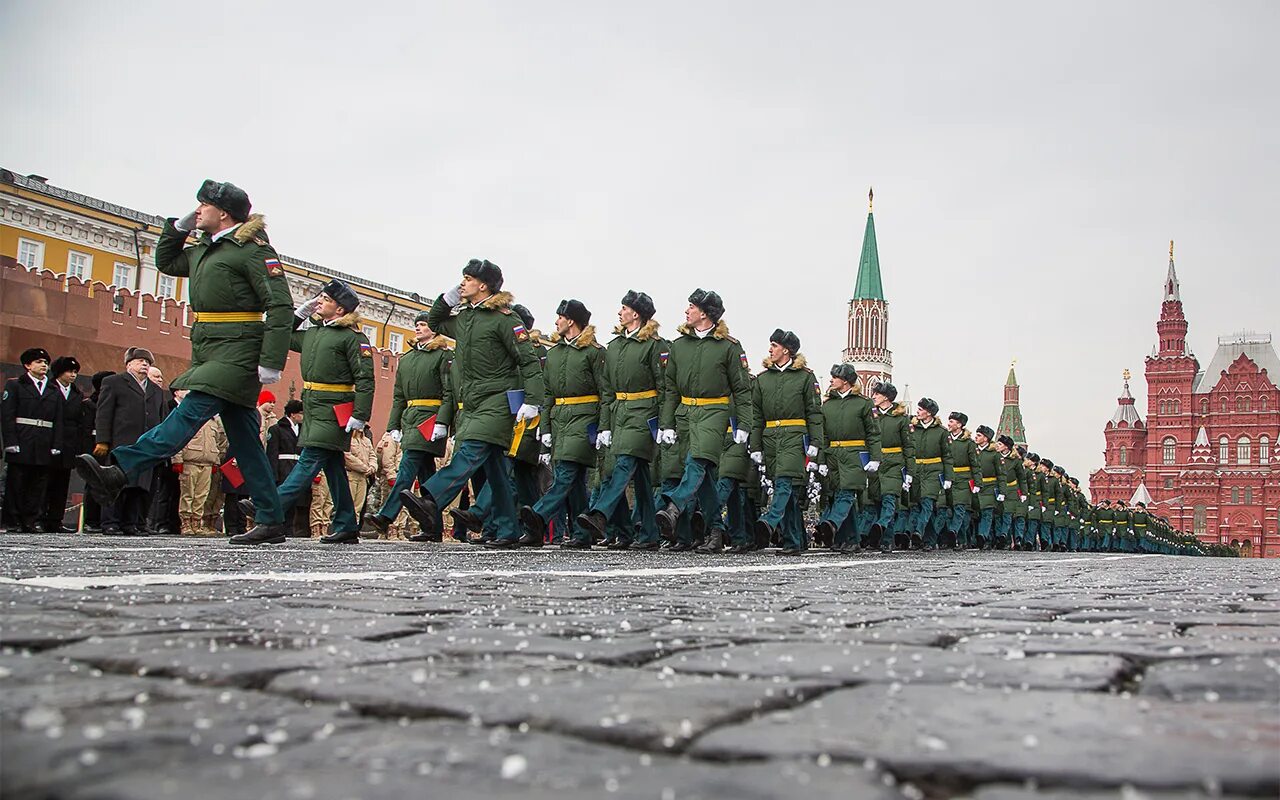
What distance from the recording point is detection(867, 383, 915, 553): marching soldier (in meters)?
17.3

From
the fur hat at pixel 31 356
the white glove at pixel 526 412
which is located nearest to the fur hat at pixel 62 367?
the fur hat at pixel 31 356

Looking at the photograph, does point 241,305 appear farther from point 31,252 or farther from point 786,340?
point 31,252

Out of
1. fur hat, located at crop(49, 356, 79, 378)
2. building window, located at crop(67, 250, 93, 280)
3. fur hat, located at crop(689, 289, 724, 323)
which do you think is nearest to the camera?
fur hat, located at crop(689, 289, 724, 323)

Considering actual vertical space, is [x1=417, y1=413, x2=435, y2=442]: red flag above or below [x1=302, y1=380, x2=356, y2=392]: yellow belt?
below

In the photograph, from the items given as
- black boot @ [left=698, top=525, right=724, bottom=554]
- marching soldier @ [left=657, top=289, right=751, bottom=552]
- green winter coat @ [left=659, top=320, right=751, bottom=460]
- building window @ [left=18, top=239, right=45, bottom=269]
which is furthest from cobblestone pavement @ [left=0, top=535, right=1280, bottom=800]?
building window @ [left=18, top=239, right=45, bottom=269]

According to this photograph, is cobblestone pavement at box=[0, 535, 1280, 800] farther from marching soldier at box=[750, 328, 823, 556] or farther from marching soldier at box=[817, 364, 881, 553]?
marching soldier at box=[817, 364, 881, 553]

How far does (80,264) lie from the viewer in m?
36.6

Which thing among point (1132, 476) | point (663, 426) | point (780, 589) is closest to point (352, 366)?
point (663, 426)

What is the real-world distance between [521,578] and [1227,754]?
422cm

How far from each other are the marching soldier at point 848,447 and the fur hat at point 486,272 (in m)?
5.64

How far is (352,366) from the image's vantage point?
33.4 ft

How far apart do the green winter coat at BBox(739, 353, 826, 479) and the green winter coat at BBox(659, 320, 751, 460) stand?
132 centimetres

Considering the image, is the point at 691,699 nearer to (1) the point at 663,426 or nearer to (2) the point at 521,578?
(2) the point at 521,578

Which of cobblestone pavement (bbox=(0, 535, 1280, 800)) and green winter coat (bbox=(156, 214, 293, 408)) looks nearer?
cobblestone pavement (bbox=(0, 535, 1280, 800))
